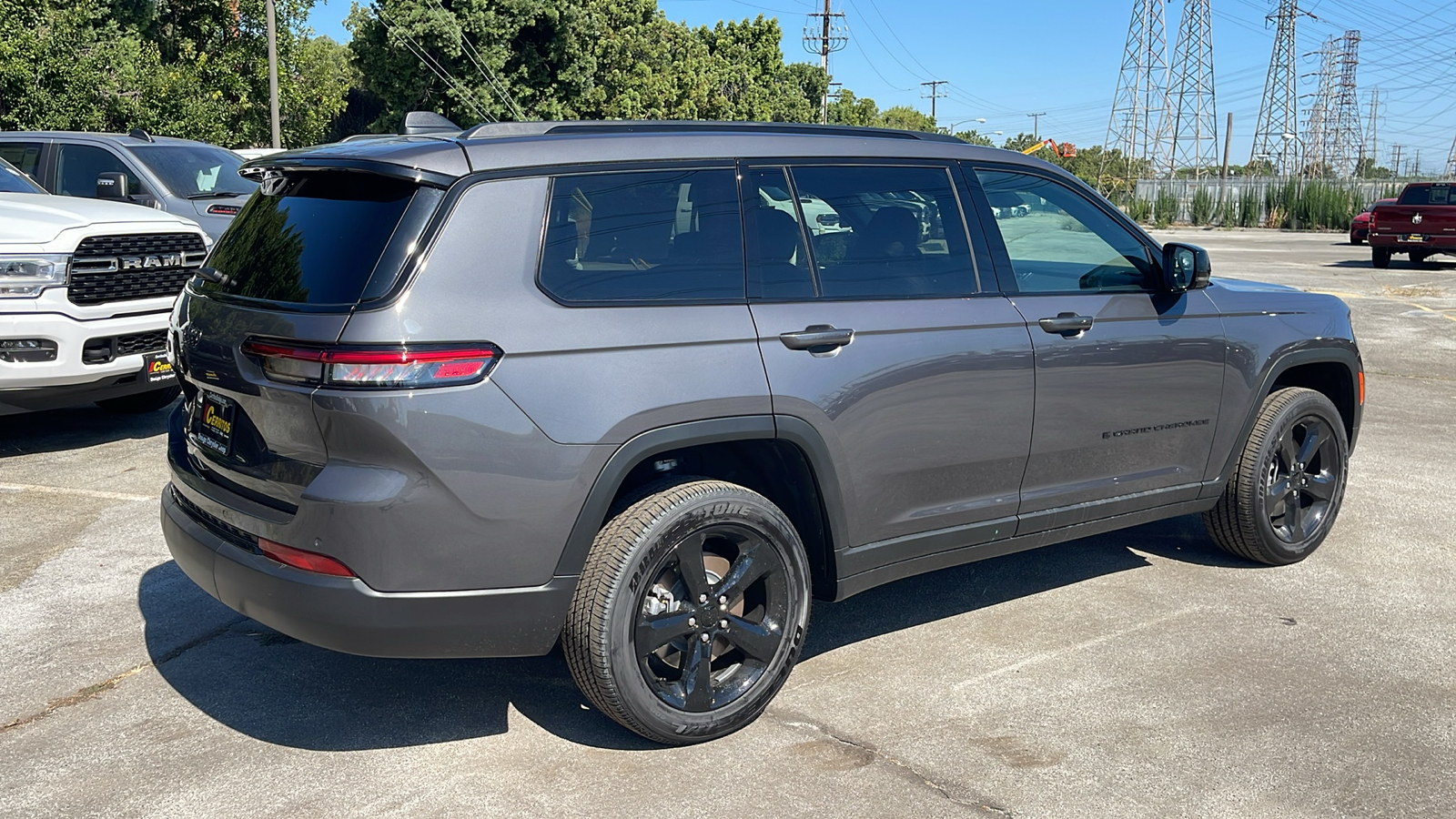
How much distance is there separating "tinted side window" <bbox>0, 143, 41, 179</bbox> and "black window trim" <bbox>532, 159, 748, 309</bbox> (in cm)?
905

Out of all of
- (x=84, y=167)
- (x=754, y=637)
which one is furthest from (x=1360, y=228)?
(x=754, y=637)

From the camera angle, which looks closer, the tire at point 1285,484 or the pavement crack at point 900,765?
the pavement crack at point 900,765

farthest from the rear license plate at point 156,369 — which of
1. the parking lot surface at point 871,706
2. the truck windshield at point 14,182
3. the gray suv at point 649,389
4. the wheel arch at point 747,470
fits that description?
the wheel arch at point 747,470

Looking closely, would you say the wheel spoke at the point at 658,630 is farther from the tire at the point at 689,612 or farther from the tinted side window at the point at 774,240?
the tinted side window at the point at 774,240

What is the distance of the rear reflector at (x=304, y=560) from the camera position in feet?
10.8

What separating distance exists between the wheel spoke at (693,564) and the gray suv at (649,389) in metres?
0.01

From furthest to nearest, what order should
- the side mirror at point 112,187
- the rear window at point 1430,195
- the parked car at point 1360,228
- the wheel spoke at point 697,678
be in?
the parked car at point 1360,228 < the rear window at point 1430,195 < the side mirror at point 112,187 < the wheel spoke at point 697,678

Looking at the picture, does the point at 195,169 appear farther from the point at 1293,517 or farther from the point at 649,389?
the point at 1293,517

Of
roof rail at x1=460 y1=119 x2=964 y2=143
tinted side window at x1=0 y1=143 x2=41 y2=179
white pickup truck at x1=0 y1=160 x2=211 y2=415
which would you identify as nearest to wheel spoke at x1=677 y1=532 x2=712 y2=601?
roof rail at x1=460 y1=119 x2=964 y2=143

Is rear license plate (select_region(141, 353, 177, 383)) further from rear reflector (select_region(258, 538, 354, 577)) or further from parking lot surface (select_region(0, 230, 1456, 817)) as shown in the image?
rear reflector (select_region(258, 538, 354, 577))

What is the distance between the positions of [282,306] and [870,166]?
78.7 inches

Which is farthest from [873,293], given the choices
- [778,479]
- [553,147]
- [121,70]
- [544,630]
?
[121,70]

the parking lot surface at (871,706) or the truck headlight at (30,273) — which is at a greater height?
the truck headlight at (30,273)

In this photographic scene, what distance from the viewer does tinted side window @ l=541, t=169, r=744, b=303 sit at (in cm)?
350
